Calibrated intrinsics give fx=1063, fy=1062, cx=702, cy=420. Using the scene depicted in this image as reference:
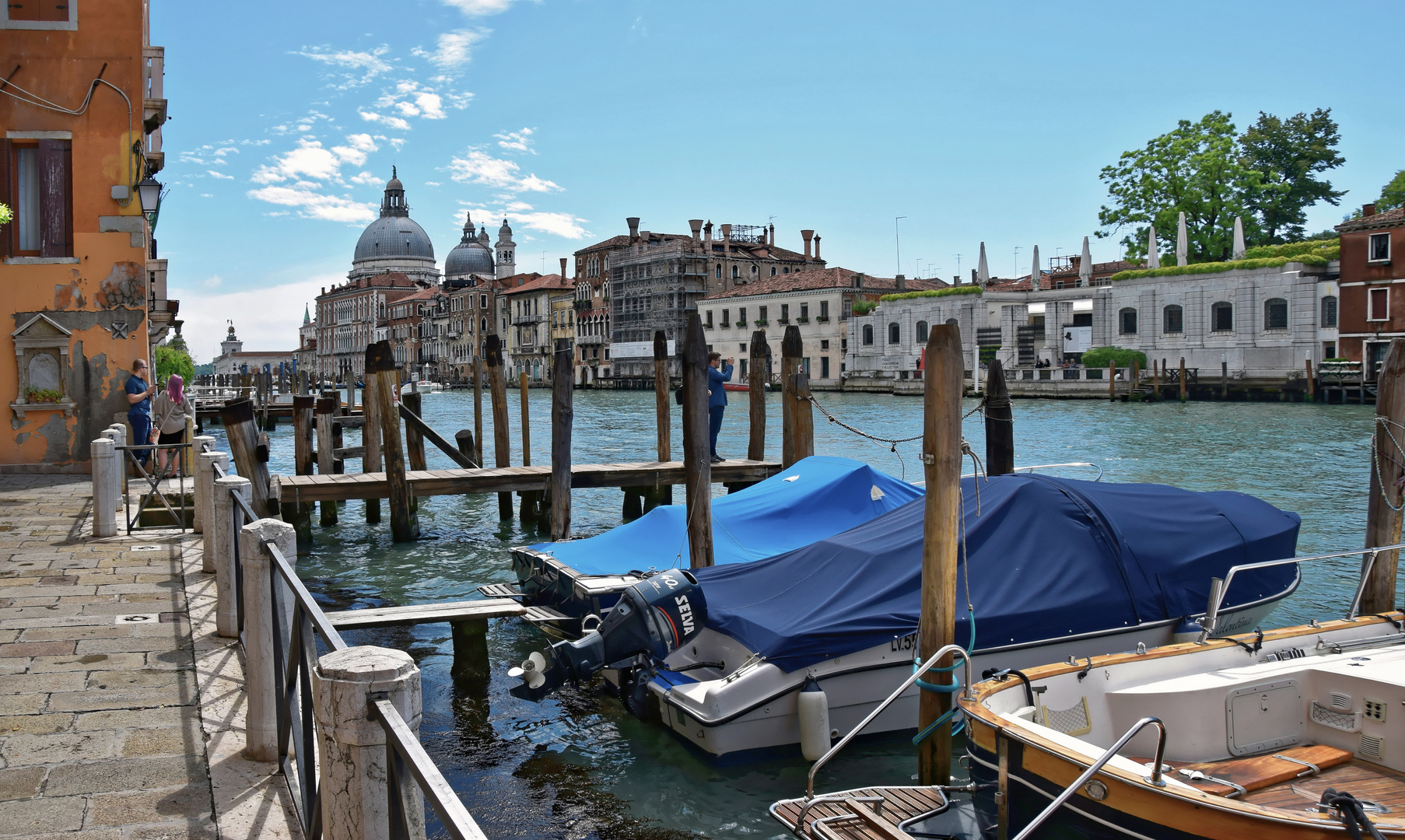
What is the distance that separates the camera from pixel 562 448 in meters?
12.5

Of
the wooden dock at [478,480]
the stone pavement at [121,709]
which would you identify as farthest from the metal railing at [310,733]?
the wooden dock at [478,480]

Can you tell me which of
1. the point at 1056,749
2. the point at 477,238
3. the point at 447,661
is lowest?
the point at 447,661

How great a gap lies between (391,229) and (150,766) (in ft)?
406

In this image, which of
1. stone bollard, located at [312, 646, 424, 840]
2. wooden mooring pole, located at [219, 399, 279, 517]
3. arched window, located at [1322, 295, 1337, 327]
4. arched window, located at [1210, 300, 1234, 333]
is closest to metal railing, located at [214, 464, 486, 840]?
stone bollard, located at [312, 646, 424, 840]

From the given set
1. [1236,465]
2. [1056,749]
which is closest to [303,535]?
[1056,749]

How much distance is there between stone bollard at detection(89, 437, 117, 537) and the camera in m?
8.57

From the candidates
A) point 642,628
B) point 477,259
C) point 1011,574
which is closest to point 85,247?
point 642,628

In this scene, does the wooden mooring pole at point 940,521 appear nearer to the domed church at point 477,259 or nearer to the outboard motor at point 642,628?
the outboard motor at point 642,628

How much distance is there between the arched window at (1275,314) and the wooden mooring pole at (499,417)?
116 feet

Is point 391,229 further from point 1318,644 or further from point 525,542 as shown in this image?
point 1318,644

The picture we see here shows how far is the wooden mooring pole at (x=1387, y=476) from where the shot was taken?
8055mm

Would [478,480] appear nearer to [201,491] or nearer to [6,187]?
[201,491]

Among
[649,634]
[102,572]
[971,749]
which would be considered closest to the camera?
[971,749]

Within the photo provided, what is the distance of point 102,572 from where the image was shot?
7.55 m
